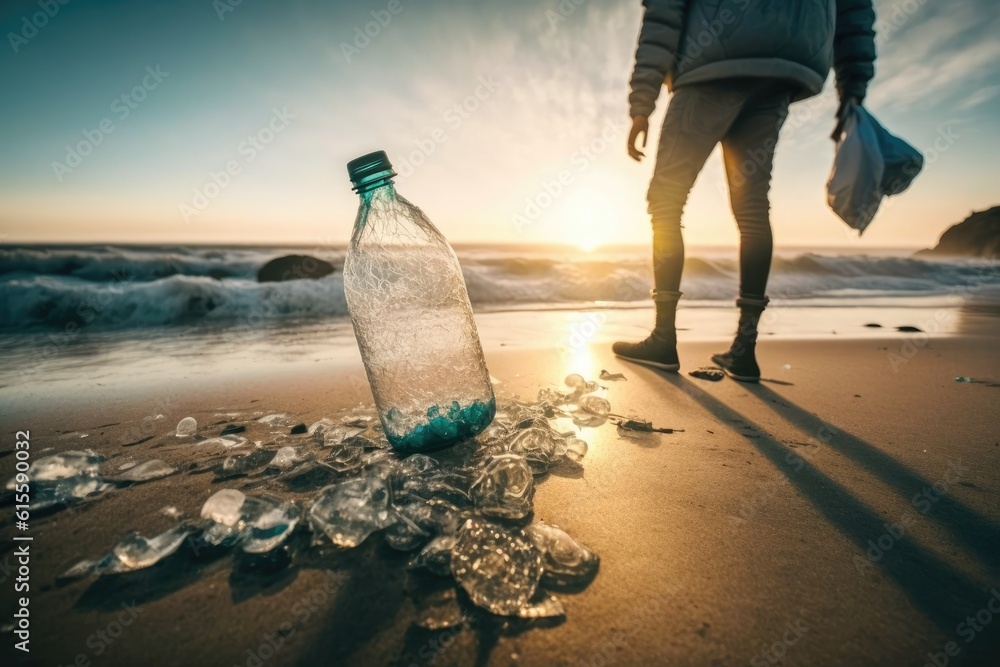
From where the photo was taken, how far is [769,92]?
222cm

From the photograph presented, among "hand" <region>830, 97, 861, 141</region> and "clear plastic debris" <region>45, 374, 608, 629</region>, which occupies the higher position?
"hand" <region>830, 97, 861, 141</region>

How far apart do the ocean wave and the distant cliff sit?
561 inches

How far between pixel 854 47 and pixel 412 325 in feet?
9.17

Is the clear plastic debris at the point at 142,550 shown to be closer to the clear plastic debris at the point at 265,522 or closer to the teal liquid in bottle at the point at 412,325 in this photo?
the clear plastic debris at the point at 265,522

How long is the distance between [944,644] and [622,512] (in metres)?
0.53

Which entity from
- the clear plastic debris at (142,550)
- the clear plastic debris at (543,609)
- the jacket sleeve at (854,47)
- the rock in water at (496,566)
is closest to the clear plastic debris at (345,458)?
the clear plastic debris at (142,550)

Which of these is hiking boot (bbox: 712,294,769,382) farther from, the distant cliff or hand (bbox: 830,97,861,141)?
the distant cliff

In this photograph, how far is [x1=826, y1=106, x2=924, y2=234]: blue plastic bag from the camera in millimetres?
2215

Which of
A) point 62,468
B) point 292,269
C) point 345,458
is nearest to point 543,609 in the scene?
point 345,458

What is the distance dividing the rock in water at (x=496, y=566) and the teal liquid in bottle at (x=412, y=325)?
0.57 meters

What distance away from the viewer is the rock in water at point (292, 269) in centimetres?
788

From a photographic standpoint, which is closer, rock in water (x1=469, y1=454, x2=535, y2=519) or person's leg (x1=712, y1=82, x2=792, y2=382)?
rock in water (x1=469, y1=454, x2=535, y2=519)

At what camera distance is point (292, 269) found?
326 inches

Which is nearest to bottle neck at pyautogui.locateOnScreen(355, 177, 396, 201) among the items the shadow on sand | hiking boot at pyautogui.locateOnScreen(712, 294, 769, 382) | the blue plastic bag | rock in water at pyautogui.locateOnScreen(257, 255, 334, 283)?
the shadow on sand
